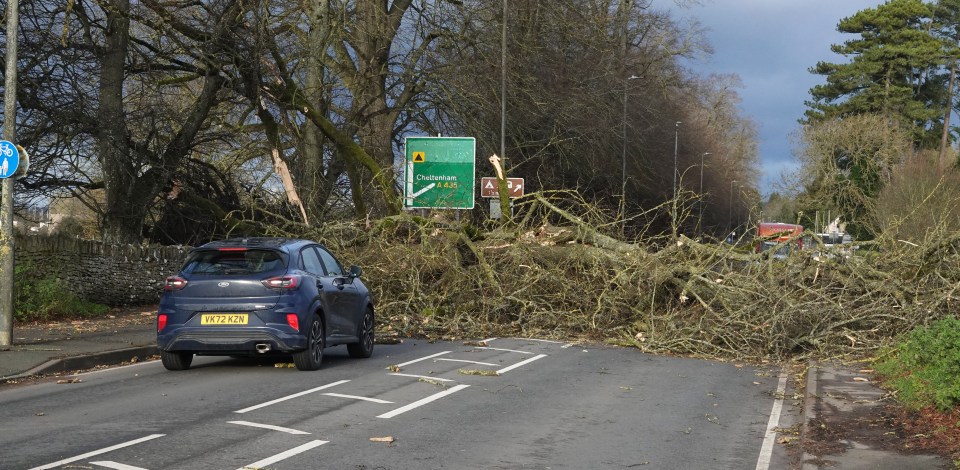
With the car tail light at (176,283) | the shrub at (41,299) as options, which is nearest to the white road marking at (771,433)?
the car tail light at (176,283)

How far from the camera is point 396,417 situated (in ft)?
31.8

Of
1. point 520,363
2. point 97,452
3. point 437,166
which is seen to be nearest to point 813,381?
point 520,363

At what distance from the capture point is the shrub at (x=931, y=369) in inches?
357

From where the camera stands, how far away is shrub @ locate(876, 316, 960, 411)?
907 centimetres

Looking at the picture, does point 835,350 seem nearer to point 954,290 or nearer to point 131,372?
point 954,290

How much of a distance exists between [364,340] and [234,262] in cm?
274

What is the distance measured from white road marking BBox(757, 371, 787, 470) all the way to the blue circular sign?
9.61 metres

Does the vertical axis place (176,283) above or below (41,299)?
above

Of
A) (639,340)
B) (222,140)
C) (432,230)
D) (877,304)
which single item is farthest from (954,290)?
(222,140)

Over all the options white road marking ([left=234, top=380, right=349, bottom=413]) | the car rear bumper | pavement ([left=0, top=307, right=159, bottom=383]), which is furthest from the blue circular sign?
white road marking ([left=234, top=380, right=349, bottom=413])

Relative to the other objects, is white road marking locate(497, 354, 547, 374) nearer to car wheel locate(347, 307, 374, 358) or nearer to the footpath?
car wheel locate(347, 307, 374, 358)

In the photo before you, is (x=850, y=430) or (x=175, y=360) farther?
(x=175, y=360)

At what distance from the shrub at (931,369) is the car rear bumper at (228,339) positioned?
6420 mm

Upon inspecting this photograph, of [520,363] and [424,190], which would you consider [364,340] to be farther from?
[424,190]
